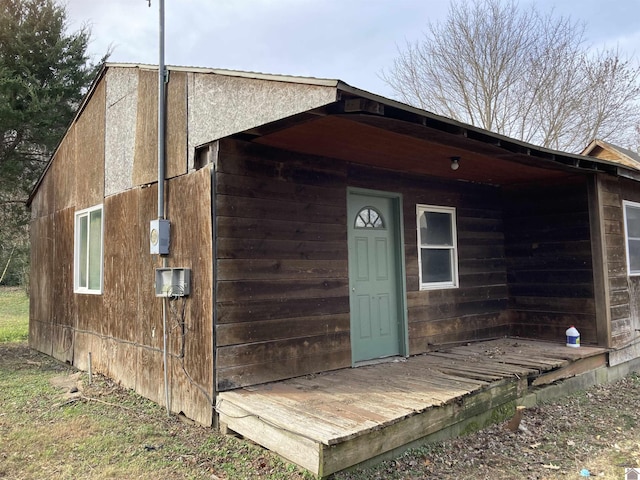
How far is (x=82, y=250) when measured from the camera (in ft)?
22.0

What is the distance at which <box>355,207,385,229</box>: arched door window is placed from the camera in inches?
210

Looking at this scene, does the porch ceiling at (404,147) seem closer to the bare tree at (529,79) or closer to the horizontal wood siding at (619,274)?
the horizontal wood siding at (619,274)

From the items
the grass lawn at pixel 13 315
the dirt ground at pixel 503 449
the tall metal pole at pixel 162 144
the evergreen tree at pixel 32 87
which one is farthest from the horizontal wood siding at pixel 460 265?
the grass lawn at pixel 13 315

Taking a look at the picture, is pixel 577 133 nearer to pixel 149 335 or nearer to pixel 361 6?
pixel 361 6

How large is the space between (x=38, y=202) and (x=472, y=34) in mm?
14631

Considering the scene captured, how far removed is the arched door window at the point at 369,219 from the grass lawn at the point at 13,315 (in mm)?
8259

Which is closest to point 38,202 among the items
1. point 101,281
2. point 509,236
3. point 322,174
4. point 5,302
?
point 101,281

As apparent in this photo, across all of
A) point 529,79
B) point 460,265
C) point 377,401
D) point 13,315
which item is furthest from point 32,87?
point 529,79

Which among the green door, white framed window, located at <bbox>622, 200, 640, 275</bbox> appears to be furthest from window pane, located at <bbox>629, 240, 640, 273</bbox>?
the green door

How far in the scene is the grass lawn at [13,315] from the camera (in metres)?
10.1

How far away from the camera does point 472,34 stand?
53.5ft

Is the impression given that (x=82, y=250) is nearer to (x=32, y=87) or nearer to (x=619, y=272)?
(x=32, y=87)

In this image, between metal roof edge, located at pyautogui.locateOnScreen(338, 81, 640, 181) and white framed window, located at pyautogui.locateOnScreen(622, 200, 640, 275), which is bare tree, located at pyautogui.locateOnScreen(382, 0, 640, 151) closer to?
white framed window, located at pyautogui.locateOnScreen(622, 200, 640, 275)

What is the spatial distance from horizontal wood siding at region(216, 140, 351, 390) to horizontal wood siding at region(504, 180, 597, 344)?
10.4 ft
